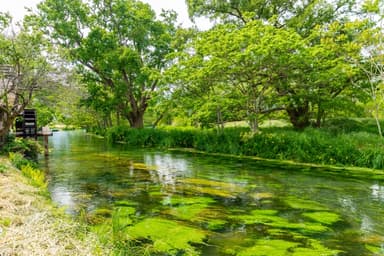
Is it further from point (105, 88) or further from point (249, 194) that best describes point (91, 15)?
point (249, 194)

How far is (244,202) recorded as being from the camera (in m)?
6.57

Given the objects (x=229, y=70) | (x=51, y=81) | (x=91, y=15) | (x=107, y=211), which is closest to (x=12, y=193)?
(x=107, y=211)

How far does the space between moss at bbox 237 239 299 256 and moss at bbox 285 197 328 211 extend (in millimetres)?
1927

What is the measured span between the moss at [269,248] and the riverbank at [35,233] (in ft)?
6.42

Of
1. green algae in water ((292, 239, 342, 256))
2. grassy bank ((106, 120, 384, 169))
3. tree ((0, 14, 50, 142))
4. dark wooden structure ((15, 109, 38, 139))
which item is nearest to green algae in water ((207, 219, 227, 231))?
green algae in water ((292, 239, 342, 256))

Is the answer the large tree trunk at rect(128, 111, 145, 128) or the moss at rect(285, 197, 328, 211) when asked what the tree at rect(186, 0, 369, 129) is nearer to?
the moss at rect(285, 197, 328, 211)

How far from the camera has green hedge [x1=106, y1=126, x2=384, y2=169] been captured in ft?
33.4

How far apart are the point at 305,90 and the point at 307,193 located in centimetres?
729

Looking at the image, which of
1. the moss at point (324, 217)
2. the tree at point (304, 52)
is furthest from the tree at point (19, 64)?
the moss at point (324, 217)

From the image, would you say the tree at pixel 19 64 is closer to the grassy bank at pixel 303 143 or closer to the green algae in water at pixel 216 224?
the grassy bank at pixel 303 143

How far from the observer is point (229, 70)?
502 inches

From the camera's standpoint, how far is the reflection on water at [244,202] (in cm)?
445

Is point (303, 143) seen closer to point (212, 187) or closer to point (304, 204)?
point (212, 187)

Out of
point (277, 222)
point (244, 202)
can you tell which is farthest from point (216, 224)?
point (244, 202)
